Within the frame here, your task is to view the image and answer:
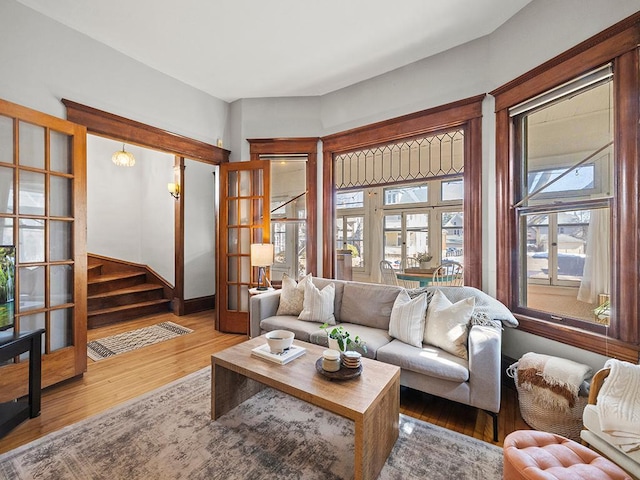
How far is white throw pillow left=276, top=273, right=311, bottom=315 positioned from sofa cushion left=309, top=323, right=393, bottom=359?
0.54m

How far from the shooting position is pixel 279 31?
267 cm

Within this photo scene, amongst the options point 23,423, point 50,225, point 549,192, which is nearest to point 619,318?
point 549,192

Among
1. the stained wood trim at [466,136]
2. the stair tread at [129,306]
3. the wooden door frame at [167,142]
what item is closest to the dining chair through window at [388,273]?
the stained wood trim at [466,136]

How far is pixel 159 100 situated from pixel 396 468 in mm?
4078

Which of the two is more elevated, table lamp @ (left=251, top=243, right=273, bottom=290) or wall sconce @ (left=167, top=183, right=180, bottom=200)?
wall sconce @ (left=167, top=183, right=180, bottom=200)

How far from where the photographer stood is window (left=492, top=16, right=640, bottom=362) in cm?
181

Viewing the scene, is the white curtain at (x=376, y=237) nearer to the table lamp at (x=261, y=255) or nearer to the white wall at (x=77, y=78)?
the table lamp at (x=261, y=255)

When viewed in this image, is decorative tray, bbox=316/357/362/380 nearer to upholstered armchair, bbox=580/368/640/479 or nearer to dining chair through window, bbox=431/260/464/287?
upholstered armchair, bbox=580/368/640/479

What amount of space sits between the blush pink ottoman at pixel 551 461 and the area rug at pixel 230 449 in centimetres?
43

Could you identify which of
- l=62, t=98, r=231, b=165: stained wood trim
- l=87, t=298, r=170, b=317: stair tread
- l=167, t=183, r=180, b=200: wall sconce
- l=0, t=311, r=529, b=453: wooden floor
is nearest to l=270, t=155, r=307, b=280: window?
l=62, t=98, r=231, b=165: stained wood trim

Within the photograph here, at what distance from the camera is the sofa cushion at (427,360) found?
1928 mm

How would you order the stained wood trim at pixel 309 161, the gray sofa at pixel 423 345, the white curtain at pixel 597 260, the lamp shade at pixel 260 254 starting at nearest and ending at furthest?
1. the gray sofa at pixel 423 345
2. the white curtain at pixel 597 260
3. the lamp shade at pixel 260 254
4. the stained wood trim at pixel 309 161

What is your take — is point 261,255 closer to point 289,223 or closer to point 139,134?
point 289,223

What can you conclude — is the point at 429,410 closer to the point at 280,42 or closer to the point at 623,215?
the point at 623,215
